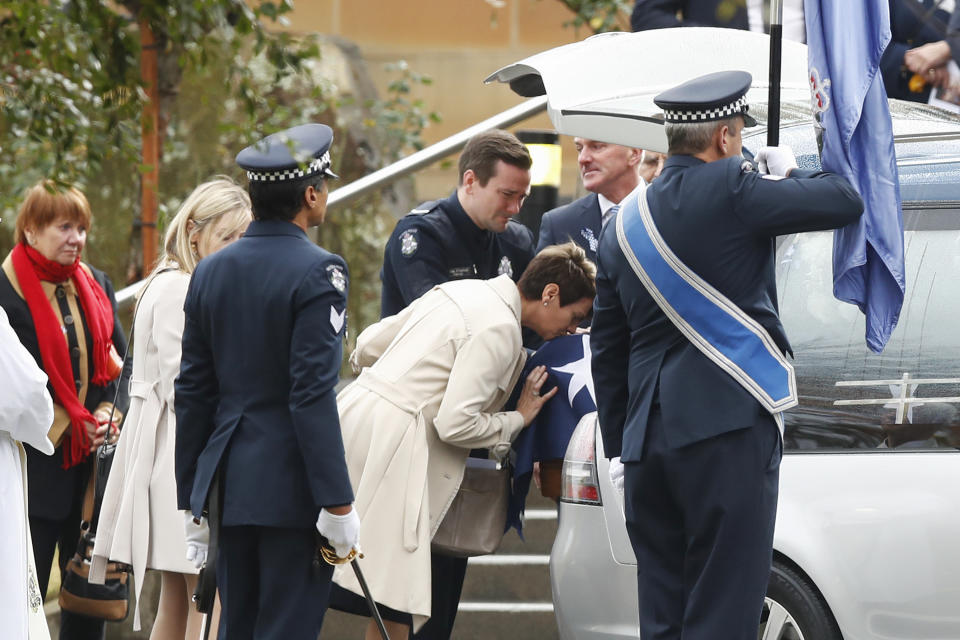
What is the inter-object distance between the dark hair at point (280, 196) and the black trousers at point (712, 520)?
3.86ft

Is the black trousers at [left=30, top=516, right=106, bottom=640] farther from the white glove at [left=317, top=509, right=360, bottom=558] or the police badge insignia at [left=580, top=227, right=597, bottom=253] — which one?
the police badge insignia at [left=580, top=227, right=597, bottom=253]

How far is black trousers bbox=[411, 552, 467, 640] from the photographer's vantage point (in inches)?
214

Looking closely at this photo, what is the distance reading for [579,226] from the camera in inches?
253

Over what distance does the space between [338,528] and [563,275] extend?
4.66 feet

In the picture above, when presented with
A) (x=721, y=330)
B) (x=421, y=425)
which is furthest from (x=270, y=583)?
(x=721, y=330)

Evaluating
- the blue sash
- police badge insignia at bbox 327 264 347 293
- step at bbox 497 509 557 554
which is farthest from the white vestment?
step at bbox 497 509 557 554

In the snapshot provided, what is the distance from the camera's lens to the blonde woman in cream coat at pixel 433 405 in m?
5.02

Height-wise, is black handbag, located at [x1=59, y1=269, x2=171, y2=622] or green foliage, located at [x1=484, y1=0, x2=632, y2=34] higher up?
green foliage, located at [x1=484, y1=0, x2=632, y2=34]

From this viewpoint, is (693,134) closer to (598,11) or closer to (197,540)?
(197,540)

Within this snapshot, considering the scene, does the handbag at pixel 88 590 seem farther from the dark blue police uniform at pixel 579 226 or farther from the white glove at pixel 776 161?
the white glove at pixel 776 161

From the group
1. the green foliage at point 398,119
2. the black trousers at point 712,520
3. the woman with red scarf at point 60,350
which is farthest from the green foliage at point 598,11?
the black trousers at point 712,520

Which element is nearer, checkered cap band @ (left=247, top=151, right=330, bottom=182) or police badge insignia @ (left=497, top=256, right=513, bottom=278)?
checkered cap band @ (left=247, top=151, right=330, bottom=182)

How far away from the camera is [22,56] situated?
5.03 metres

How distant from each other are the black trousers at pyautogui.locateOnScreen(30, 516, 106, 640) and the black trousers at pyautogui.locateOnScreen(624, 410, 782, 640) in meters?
2.70
